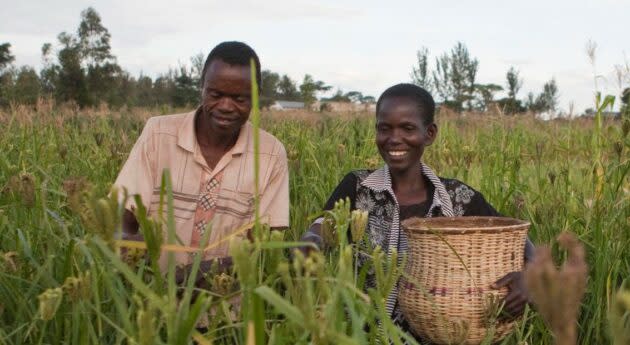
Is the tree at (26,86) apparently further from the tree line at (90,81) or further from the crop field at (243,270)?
the crop field at (243,270)

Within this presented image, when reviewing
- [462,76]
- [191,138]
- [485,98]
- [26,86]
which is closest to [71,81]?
[26,86]

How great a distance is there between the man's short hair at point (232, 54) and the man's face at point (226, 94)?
0.02 m

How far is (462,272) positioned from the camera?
1789 mm

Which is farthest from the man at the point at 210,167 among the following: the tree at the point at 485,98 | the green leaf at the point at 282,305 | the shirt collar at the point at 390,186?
the tree at the point at 485,98

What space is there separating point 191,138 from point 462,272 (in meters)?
1.03

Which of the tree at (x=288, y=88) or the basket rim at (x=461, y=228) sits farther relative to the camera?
the tree at (x=288, y=88)

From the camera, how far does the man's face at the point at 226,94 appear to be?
2.15 metres

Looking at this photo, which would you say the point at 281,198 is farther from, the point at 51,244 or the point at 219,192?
the point at 51,244

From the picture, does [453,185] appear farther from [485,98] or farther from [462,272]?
[485,98]

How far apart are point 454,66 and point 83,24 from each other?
78.3 ft

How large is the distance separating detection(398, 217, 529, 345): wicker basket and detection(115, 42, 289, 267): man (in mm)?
607

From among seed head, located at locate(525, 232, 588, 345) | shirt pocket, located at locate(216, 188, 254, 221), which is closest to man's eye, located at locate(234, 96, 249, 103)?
shirt pocket, located at locate(216, 188, 254, 221)

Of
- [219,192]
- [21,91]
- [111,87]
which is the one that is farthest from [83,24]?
[219,192]

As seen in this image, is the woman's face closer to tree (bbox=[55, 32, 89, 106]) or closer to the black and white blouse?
the black and white blouse
